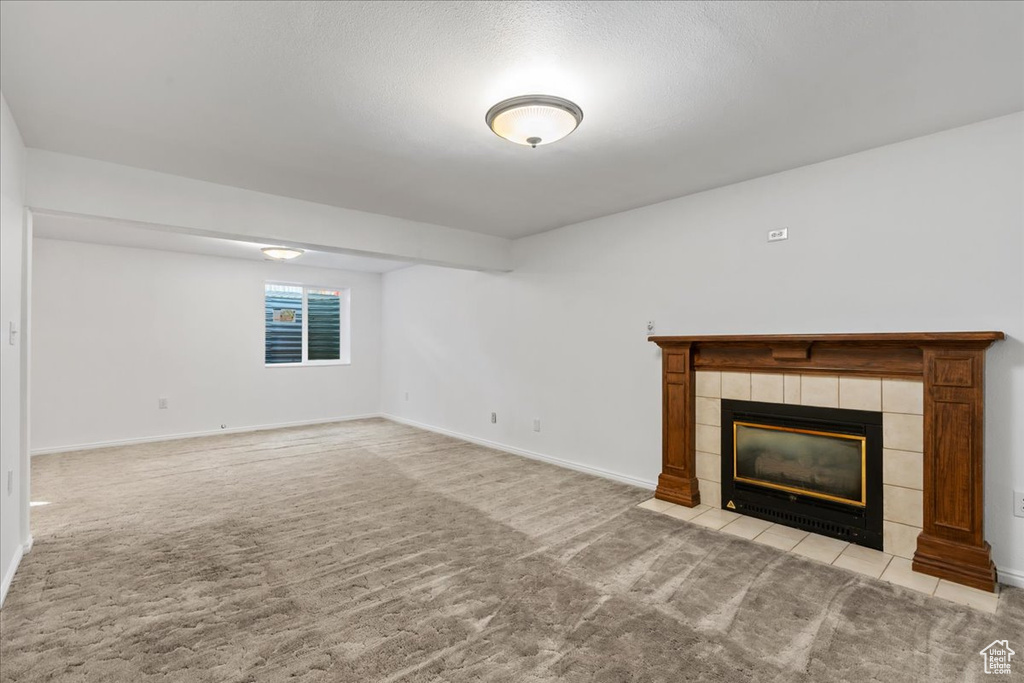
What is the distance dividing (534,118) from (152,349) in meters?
6.10

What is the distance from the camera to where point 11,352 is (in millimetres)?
2570

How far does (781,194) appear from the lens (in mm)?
3307

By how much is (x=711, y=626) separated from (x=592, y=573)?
66 centimetres

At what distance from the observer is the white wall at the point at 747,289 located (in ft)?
8.27

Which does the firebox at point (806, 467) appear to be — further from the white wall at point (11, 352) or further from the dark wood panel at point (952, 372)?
the white wall at point (11, 352)

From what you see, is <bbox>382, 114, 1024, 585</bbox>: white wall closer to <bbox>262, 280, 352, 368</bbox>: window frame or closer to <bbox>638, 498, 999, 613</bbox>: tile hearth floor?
<bbox>638, 498, 999, 613</bbox>: tile hearth floor

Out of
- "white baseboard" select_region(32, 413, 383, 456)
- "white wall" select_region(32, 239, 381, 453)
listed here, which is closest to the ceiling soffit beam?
"white wall" select_region(32, 239, 381, 453)

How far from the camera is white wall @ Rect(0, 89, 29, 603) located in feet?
7.72

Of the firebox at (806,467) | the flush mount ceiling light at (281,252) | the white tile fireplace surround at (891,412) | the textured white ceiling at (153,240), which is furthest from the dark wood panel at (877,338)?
the flush mount ceiling light at (281,252)

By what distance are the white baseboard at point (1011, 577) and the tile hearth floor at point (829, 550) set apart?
19 cm

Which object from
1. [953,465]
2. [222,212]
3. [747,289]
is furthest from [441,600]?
[222,212]

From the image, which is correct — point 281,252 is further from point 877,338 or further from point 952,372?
point 952,372

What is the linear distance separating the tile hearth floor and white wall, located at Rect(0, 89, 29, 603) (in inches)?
151

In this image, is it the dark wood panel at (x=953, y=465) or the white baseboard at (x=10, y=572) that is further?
the dark wood panel at (x=953, y=465)
